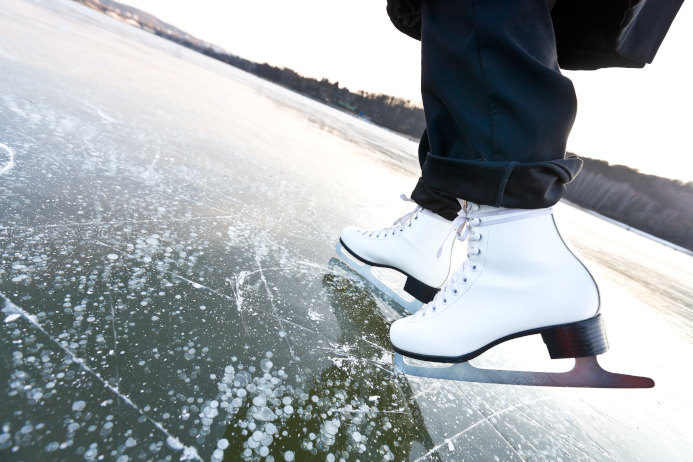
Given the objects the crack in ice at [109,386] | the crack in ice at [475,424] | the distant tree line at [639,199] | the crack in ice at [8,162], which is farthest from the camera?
the distant tree line at [639,199]

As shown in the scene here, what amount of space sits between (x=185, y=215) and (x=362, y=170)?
1.81 m

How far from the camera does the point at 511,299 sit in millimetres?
545

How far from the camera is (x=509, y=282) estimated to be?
0.55m

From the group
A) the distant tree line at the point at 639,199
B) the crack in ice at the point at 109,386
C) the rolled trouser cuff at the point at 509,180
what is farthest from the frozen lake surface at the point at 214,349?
the distant tree line at the point at 639,199

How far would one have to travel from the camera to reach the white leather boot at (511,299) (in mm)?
512

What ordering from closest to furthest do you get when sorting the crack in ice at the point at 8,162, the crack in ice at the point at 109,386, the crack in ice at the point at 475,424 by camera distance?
the crack in ice at the point at 109,386 < the crack in ice at the point at 475,424 < the crack in ice at the point at 8,162

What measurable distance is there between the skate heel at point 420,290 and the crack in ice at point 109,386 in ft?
1.88

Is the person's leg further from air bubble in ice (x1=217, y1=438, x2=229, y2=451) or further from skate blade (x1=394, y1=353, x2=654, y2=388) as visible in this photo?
air bubble in ice (x1=217, y1=438, x2=229, y2=451)

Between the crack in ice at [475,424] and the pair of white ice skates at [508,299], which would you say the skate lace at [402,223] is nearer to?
the pair of white ice skates at [508,299]

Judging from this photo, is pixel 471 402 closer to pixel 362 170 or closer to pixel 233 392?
pixel 233 392

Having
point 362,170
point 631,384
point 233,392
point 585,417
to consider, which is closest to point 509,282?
point 631,384

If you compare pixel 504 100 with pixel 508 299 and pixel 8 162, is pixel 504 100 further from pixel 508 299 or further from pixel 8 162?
pixel 8 162

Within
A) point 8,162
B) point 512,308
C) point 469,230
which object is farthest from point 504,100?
point 8,162

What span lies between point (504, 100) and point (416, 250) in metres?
0.41
